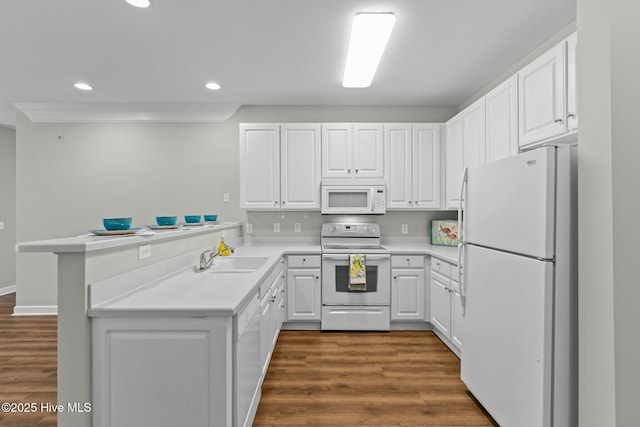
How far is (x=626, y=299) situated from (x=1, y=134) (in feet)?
24.2

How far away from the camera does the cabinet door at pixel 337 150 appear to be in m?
3.83

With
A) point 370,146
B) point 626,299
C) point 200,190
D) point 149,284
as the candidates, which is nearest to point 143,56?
point 200,190

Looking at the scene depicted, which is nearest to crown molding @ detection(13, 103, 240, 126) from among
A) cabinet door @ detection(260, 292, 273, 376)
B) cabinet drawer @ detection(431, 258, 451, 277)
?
cabinet door @ detection(260, 292, 273, 376)

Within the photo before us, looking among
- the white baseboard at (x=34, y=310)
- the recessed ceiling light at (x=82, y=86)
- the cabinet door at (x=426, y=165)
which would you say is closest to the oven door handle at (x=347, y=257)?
the cabinet door at (x=426, y=165)

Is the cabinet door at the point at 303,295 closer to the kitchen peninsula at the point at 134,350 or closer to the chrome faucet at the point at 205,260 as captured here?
the chrome faucet at the point at 205,260

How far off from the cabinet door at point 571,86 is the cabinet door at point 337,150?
7.23ft

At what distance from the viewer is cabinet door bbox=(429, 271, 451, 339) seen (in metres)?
3.07

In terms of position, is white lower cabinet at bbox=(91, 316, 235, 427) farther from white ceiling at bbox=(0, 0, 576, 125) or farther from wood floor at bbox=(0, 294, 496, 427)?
white ceiling at bbox=(0, 0, 576, 125)

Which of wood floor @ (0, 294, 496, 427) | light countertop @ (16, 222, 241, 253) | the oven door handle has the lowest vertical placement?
wood floor @ (0, 294, 496, 427)

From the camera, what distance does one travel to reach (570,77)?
6.32ft

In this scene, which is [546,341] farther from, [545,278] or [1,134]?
[1,134]

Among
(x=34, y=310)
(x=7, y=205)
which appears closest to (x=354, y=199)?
(x=34, y=310)

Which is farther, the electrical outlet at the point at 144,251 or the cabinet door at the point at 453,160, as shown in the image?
the cabinet door at the point at 453,160

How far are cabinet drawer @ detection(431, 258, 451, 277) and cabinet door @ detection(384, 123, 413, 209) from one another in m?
0.79
